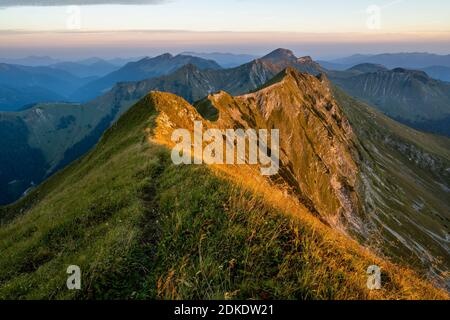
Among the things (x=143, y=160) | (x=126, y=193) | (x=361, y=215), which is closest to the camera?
(x=126, y=193)

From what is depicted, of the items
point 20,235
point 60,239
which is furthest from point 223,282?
point 20,235

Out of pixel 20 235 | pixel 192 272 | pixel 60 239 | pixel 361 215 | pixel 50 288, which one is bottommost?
pixel 361 215

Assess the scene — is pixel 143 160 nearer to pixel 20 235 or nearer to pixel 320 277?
pixel 20 235

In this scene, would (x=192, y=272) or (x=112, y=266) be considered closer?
(x=192, y=272)

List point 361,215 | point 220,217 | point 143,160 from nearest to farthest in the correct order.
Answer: point 220,217
point 143,160
point 361,215

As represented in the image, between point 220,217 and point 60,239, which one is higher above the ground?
point 220,217
